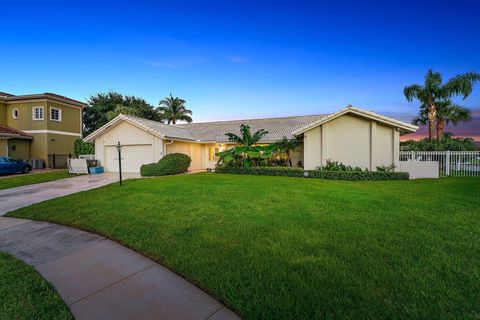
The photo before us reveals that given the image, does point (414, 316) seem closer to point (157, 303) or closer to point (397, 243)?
point (397, 243)

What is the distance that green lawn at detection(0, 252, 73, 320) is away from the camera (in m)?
2.54

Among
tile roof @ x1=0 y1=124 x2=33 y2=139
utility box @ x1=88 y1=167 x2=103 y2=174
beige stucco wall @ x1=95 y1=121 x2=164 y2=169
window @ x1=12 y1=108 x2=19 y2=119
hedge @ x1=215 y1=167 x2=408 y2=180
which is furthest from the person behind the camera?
window @ x1=12 y1=108 x2=19 y2=119

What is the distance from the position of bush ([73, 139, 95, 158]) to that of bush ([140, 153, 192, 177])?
8777 mm

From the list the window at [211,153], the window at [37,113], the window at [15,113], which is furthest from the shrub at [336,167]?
the window at [15,113]

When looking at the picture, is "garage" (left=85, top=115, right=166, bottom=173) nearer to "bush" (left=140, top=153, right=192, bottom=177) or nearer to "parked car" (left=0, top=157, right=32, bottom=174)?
"bush" (left=140, top=153, right=192, bottom=177)

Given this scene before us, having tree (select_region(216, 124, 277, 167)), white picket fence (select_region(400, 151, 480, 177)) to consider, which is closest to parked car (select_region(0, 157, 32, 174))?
tree (select_region(216, 124, 277, 167))

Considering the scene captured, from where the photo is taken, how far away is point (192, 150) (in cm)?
2342

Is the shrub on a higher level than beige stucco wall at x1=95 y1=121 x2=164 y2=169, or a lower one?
lower

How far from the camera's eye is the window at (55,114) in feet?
77.8

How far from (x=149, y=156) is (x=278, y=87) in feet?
42.1

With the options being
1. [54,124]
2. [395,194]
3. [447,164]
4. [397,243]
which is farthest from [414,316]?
[54,124]

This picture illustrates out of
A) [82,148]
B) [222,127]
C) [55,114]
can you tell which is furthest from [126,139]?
[55,114]

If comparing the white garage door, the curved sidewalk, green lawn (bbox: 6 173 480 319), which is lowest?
the curved sidewalk

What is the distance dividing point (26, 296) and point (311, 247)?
13.7 ft
